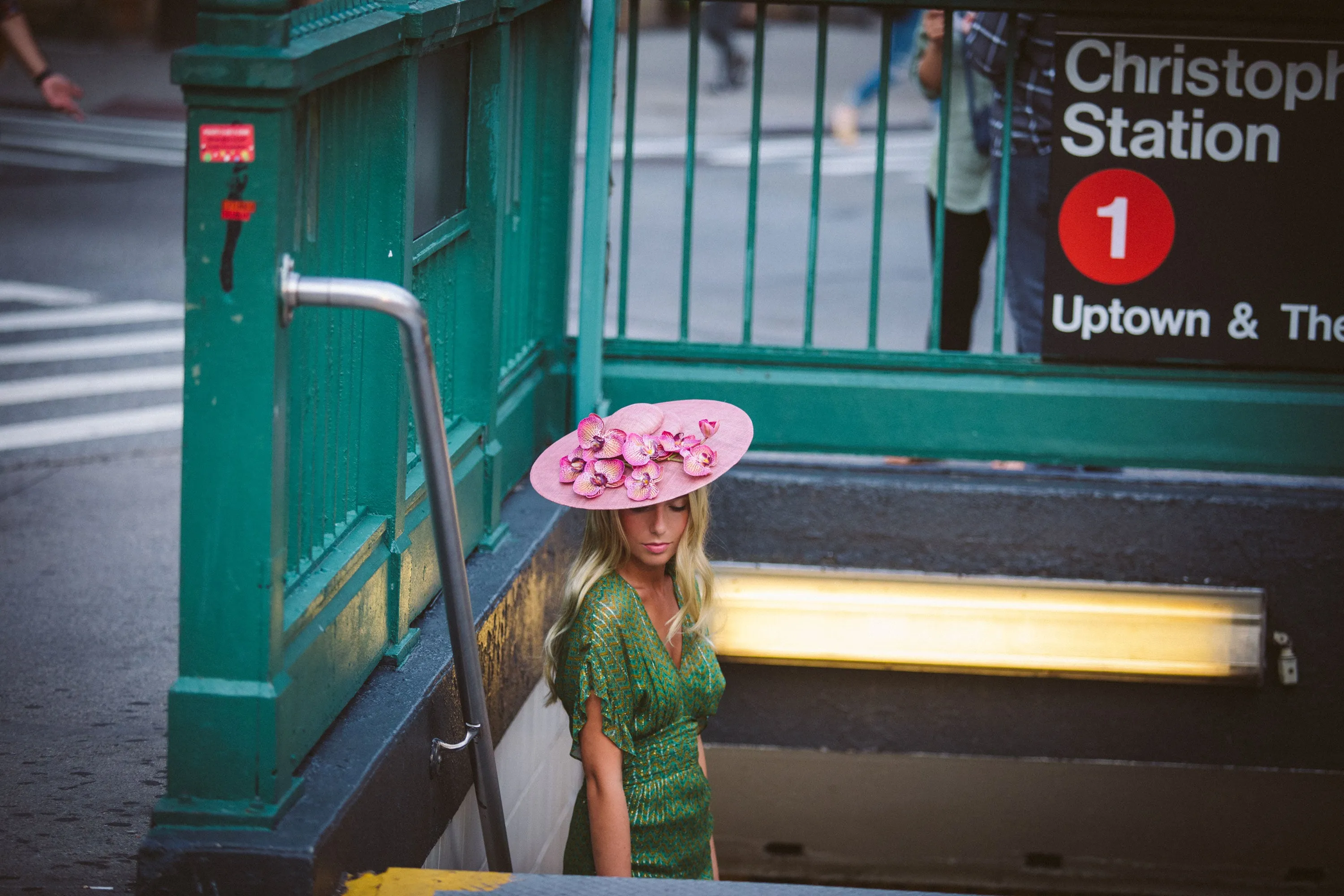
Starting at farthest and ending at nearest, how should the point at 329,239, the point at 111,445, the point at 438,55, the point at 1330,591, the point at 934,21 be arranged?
1. the point at 111,445
2. the point at 934,21
3. the point at 1330,591
4. the point at 438,55
5. the point at 329,239

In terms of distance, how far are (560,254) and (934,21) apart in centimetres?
162

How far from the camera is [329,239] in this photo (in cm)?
304

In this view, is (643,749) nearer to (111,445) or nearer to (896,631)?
(896,631)

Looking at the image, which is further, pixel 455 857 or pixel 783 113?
pixel 783 113

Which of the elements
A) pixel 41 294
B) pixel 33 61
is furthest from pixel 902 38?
pixel 41 294

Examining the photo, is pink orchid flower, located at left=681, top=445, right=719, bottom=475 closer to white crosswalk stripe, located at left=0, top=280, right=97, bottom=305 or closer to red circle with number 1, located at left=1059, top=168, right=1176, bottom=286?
red circle with number 1, located at left=1059, top=168, right=1176, bottom=286

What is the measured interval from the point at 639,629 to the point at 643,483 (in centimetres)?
32

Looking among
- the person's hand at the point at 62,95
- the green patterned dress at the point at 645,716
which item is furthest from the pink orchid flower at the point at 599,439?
the person's hand at the point at 62,95

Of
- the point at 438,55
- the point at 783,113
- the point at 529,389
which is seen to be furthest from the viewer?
the point at 783,113

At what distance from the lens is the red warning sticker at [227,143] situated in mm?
2516

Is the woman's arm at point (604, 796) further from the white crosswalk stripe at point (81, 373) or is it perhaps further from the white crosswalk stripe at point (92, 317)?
the white crosswalk stripe at point (92, 317)

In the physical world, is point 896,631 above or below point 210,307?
below

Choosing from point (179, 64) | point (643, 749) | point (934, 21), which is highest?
point (934, 21)

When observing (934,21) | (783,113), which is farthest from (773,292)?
(783,113)
